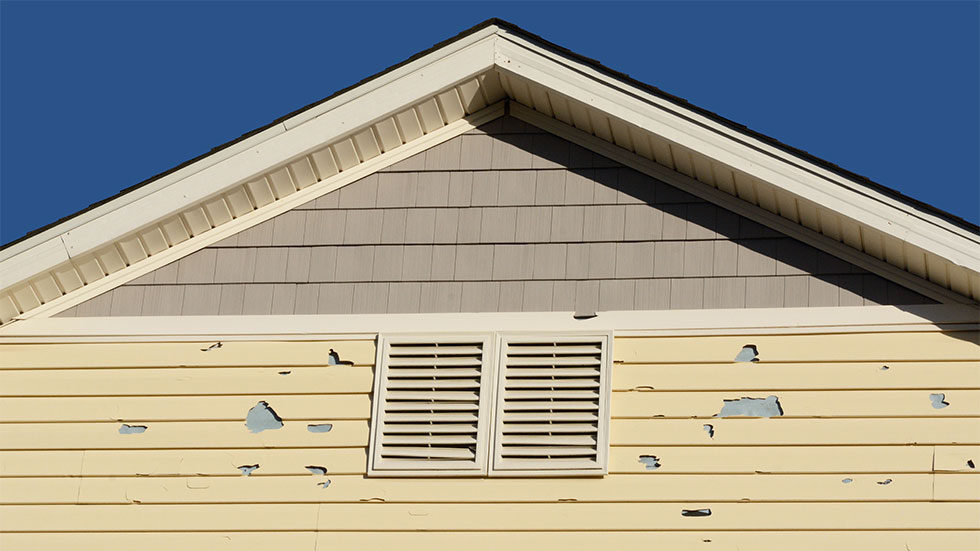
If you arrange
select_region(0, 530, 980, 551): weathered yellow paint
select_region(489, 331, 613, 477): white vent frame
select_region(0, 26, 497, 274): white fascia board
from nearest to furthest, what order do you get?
select_region(0, 530, 980, 551): weathered yellow paint, select_region(489, 331, 613, 477): white vent frame, select_region(0, 26, 497, 274): white fascia board

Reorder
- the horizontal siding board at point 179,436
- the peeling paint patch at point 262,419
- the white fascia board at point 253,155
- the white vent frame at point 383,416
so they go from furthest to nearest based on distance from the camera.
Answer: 1. the white fascia board at point 253,155
2. the peeling paint patch at point 262,419
3. the horizontal siding board at point 179,436
4. the white vent frame at point 383,416

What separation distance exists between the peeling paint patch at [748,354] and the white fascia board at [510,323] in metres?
0.10

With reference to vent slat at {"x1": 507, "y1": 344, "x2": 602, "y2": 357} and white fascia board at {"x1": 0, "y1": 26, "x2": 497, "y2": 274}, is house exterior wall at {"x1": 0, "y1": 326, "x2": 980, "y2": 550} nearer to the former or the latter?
vent slat at {"x1": 507, "y1": 344, "x2": 602, "y2": 357}

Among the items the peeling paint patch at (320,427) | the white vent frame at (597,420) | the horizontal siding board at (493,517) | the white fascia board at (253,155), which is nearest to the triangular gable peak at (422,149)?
the white fascia board at (253,155)

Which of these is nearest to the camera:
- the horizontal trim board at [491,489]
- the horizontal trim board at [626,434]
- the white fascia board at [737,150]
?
the horizontal trim board at [491,489]

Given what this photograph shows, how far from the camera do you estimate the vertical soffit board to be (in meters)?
9.51

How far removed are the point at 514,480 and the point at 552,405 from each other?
1.80ft

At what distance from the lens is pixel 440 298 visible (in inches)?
403

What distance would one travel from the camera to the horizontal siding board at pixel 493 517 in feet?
29.8

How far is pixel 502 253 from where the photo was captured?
10.3 meters

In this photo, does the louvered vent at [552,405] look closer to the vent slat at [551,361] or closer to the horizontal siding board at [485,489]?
the vent slat at [551,361]

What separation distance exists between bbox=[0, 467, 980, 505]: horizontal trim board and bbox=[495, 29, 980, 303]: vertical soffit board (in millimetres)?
1316

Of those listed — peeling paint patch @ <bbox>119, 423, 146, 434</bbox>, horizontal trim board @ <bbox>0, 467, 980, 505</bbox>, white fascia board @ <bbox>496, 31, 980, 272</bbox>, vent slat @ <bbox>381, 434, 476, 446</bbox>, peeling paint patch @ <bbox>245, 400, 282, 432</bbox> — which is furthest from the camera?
peeling paint patch @ <bbox>119, 423, 146, 434</bbox>

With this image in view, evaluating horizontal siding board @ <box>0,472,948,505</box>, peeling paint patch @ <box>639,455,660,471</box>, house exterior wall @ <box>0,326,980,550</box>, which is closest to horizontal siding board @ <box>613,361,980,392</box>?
house exterior wall @ <box>0,326,980,550</box>
